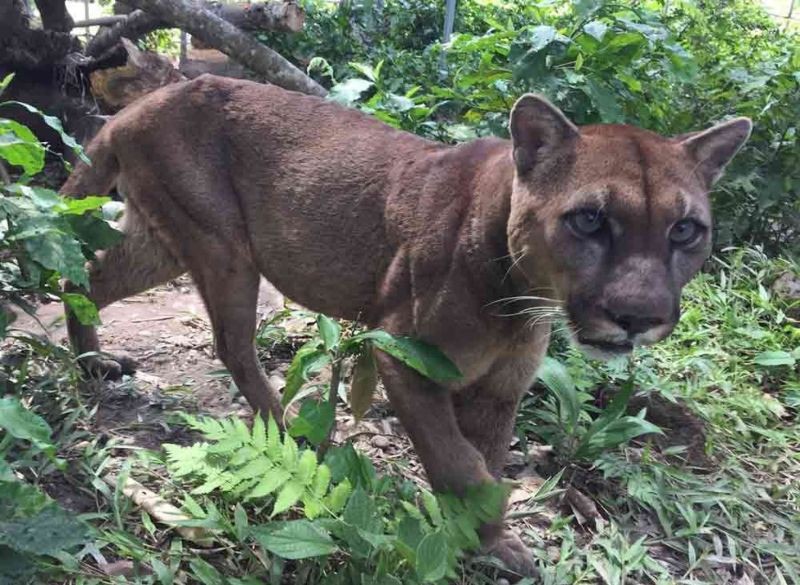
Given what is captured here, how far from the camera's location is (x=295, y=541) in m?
2.57

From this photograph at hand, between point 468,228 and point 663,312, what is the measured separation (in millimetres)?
884

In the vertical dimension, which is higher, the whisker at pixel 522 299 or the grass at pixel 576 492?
the whisker at pixel 522 299

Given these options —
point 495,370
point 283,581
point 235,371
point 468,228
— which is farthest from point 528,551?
point 235,371

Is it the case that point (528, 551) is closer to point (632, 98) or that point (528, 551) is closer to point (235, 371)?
point (235, 371)

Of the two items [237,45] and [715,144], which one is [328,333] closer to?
[715,144]

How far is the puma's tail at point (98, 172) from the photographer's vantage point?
4.20 m

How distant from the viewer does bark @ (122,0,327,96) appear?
22.0ft

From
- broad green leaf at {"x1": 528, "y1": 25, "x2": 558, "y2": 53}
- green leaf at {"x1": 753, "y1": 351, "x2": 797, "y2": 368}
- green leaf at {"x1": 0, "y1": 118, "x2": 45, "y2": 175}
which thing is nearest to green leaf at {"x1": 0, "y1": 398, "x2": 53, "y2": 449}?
green leaf at {"x1": 0, "y1": 118, "x2": 45, "y2": 175}

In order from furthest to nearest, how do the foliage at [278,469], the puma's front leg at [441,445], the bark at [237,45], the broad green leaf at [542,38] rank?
the bark at [237,45], the broad green leaf at [542,38], the puma's front leg at [441,445], the foliage at [278,469]

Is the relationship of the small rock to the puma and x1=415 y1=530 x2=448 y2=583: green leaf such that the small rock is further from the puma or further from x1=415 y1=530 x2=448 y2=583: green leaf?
x1=415 y1=530 x2=448 y2=583: green leaf

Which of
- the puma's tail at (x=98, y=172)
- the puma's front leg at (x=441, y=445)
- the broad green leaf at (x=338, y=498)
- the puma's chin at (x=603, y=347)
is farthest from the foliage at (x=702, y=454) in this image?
the puma's tail at (x=98, y=172)

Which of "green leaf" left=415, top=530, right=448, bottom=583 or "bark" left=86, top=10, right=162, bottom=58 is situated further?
"bark" left=86, top=10, right=162, bottom=58

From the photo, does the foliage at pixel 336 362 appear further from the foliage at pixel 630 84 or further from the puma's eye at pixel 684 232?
the foliage at pixel 630 84

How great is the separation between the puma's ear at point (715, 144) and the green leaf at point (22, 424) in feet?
8.11
